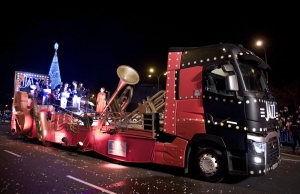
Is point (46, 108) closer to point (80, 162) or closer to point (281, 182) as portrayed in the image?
point (80, 162)

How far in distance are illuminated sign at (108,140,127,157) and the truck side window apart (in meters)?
3.27

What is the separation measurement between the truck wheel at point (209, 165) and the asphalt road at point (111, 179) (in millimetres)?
170

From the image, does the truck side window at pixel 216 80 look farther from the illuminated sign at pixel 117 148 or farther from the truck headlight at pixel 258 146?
the illuminated sign at pixel 117 148

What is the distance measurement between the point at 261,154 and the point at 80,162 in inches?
217

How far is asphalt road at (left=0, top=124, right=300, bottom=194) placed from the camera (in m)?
5.29

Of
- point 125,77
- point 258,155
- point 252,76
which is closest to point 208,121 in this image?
point 258,155

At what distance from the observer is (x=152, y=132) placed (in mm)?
7016

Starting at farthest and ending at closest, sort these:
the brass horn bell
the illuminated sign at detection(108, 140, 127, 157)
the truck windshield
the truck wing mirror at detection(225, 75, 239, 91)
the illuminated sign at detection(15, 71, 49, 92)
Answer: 1. the illuminated sign at detection(15, 71, 49, 92)
2. the brass horn bell
3. the illuminated sign at detection(108, 140, 127, 157)
4. the truck windshield
5. the truck wing mirror at detection(225, 75, 239, 91)

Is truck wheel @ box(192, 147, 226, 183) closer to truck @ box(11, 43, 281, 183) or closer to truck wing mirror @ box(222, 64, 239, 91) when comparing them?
truck @ box(11, 43, 281, 183)

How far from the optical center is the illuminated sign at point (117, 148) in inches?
300

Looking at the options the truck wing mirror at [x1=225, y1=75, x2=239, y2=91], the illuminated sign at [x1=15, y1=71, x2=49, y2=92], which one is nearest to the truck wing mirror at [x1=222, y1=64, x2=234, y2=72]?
the truck wing mirror at [x1=225, y1=75, x2=239, y2=91]

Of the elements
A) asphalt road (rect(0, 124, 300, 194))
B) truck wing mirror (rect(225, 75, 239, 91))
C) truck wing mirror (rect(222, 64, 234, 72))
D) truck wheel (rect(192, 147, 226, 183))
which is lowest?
asphalt road (rect(0, 124, 300, 194))

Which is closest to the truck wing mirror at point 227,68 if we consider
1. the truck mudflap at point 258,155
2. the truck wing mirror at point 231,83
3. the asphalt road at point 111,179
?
the truck wing mirror at point 231,83

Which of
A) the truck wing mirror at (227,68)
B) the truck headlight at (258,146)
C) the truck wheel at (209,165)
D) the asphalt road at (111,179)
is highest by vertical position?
the truck wing mirror at (227,68)
